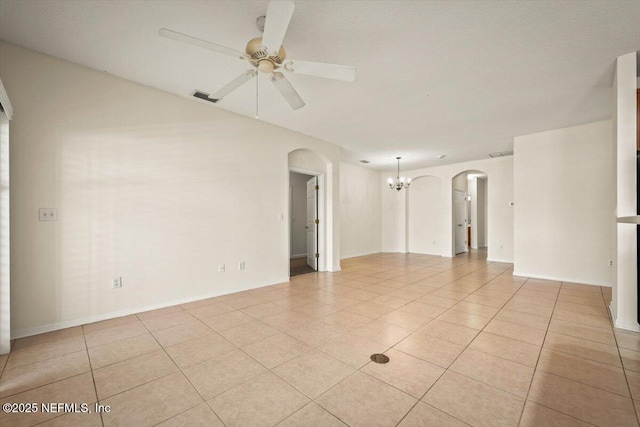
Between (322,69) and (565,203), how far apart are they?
17.8 ft

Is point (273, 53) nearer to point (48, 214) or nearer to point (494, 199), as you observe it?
point (48, 214)

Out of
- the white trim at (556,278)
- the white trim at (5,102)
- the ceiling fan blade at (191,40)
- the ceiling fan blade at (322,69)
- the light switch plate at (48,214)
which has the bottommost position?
the white trim at (556,278)

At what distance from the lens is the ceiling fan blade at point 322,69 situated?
6.73 ft

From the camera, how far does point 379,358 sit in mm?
2223

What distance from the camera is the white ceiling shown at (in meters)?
2.10

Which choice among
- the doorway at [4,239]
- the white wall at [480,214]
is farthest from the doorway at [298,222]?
the white wall at [480,214]

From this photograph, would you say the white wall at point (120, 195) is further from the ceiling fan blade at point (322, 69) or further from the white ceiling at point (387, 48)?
the ceiling fan blade at point (322, 69)

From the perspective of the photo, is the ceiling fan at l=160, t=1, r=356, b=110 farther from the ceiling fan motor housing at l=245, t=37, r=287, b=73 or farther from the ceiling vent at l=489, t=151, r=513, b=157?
the ceiling vent at l=489, t=151, r=513, b=157

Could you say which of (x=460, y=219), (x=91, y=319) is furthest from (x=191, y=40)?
(x=460, y=219)

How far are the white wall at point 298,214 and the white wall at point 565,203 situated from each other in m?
5.68

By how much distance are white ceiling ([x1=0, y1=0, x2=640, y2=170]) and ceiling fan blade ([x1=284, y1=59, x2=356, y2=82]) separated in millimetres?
418

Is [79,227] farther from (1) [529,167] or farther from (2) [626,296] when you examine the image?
(1) [529,167]

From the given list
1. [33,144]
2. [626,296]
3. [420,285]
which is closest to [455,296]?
[420,285]

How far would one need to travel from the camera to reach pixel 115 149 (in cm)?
312
